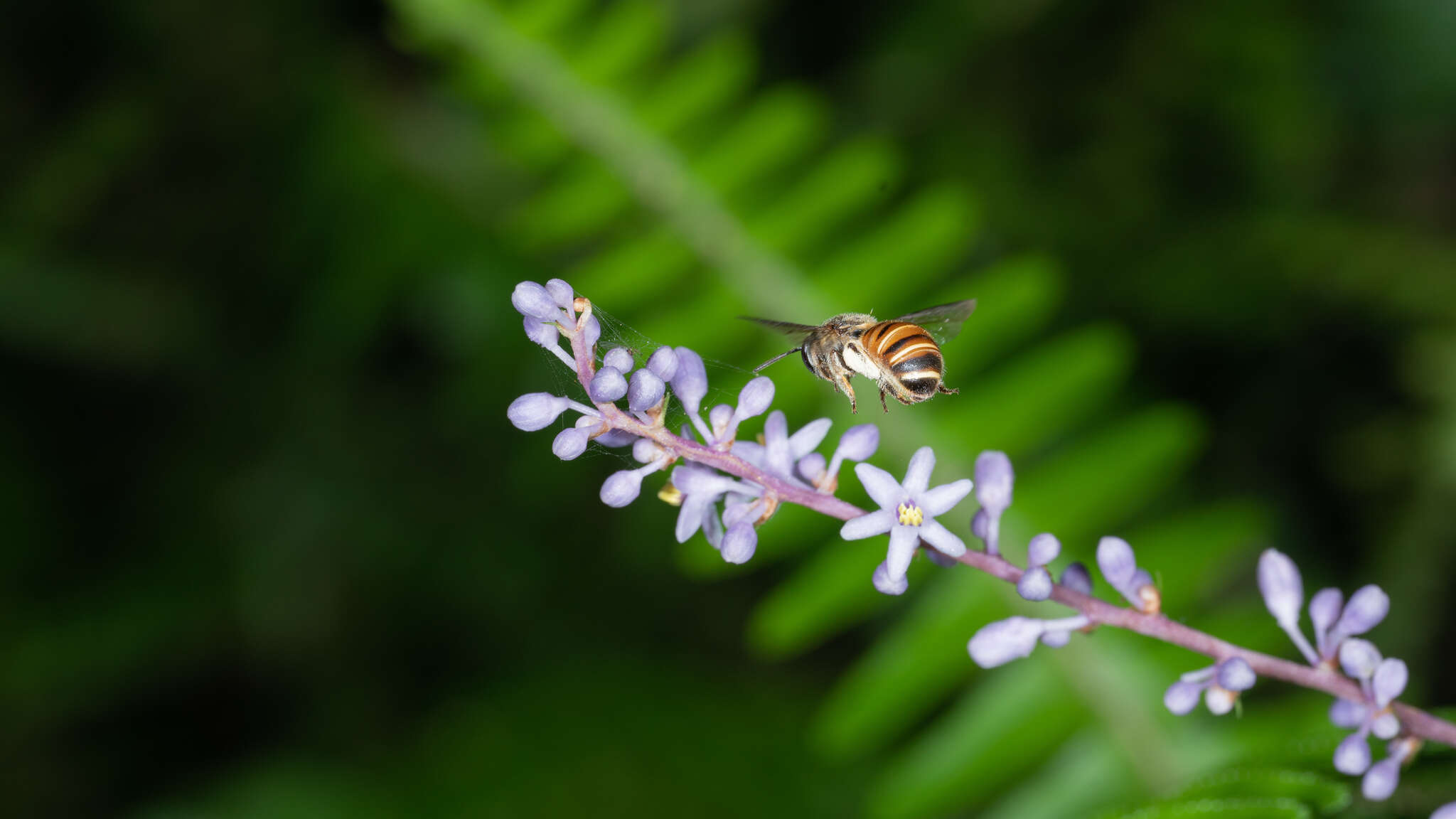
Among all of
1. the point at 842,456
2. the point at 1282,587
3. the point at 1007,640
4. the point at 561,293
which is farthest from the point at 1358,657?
the point at 561,293

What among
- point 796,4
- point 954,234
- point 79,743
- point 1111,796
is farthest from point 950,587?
point 79,743

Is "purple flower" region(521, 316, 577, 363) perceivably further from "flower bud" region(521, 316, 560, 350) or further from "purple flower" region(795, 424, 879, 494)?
"purple flower" region(795, 424, 879, 494)

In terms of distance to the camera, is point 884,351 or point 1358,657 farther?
point 884,351

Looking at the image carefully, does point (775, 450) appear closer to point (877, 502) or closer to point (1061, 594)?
point (877, 502)

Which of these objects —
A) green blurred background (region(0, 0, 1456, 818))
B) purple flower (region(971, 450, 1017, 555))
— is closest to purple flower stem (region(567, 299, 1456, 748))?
purple flower (region(971, 450, 1017, 555))

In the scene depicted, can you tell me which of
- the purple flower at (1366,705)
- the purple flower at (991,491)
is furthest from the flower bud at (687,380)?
the purple flower at (1366,705)

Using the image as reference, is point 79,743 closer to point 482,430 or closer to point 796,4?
point 482,430

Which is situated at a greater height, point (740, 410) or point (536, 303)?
point (536, 303)
